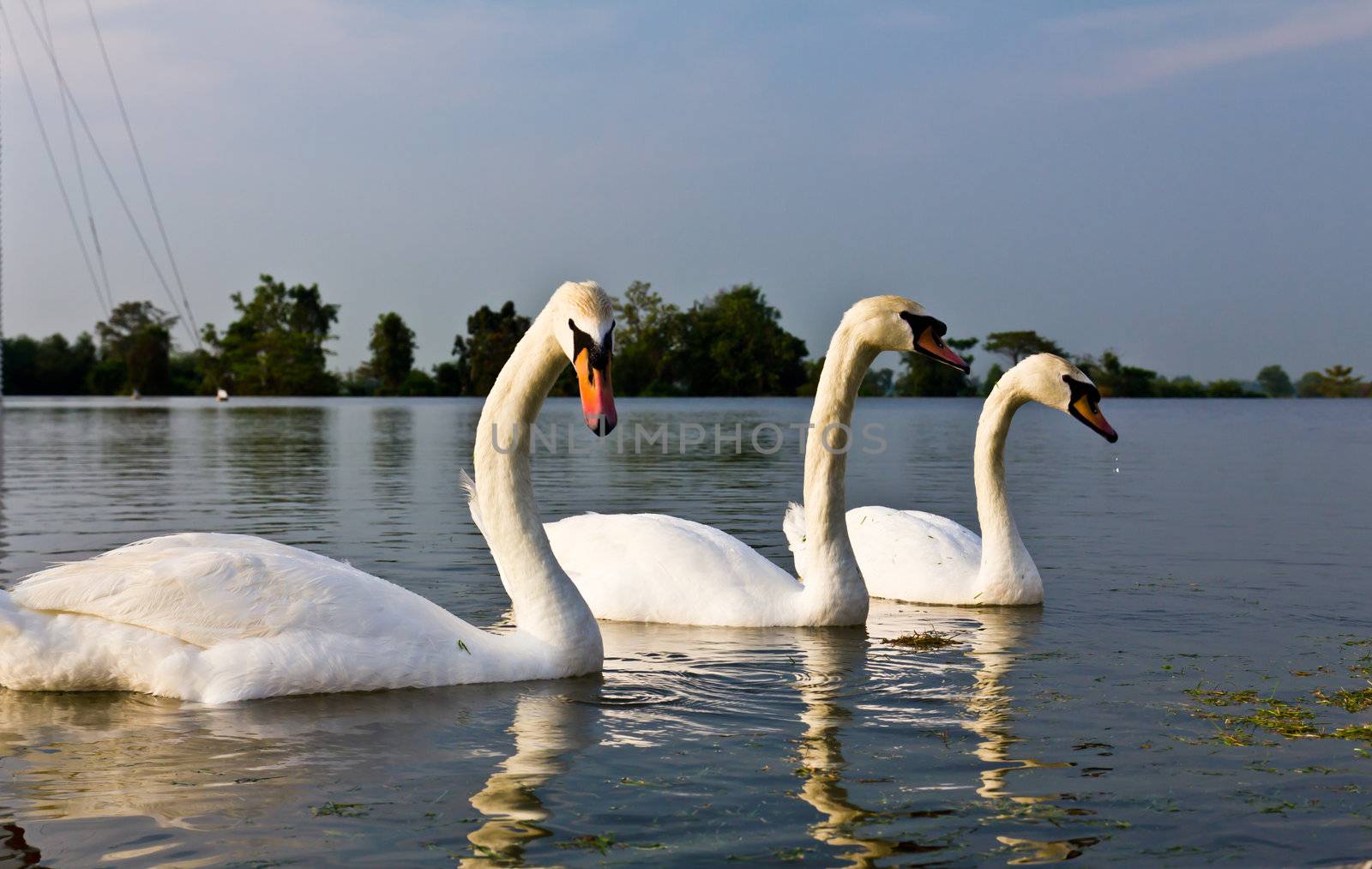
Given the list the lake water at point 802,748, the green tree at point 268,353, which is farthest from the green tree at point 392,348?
the lake water at point 802,748

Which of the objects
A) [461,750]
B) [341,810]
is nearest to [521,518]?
[461,750]

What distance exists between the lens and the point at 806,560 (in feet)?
32.3

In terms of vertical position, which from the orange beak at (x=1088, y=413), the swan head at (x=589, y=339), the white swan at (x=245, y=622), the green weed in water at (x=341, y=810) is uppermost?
the swan head at (x=589, y=339)

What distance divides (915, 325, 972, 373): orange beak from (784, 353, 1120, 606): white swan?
1578 mm

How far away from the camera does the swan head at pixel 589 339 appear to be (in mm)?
6488

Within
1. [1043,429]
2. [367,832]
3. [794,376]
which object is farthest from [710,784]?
[794,376]

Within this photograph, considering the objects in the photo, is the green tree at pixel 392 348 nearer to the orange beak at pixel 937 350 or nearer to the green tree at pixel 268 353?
the green tree at pixel 268 353

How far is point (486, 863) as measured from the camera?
4773 mm

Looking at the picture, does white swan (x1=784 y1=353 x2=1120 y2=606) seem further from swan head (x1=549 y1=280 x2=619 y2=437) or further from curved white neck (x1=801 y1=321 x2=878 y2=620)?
swan head (x1=549 y1=280 x2=619 y2=437)

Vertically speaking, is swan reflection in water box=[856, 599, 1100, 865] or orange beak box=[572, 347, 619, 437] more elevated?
orange beak box=[572, 347, 619, 437]

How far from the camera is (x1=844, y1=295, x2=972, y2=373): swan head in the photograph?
9.29 metres

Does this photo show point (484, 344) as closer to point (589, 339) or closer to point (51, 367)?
point (51, 367)

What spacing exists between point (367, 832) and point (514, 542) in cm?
273

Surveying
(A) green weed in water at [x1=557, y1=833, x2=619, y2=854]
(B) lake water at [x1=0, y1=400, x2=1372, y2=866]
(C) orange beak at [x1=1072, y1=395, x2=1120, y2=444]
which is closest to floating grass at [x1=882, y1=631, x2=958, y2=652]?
(B) lake water at [x1=0, y1=400, x2=1372, y2=866]
